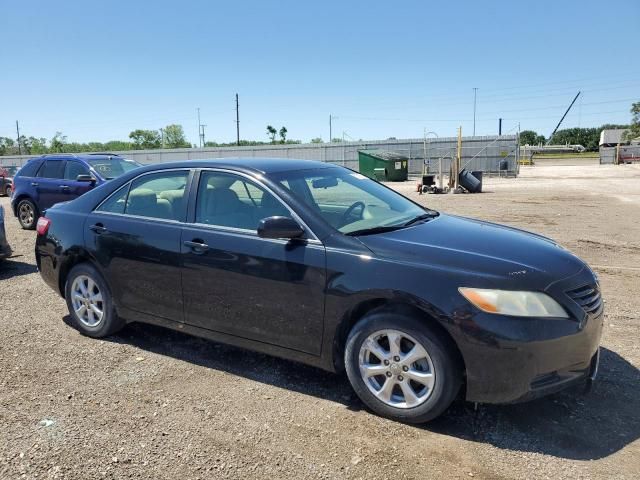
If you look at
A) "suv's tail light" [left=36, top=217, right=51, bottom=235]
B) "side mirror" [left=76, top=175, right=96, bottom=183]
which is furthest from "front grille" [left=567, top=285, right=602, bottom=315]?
"side mirror" [left=76, top=175, right=96, bottom=183]

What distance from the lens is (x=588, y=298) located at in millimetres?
3305

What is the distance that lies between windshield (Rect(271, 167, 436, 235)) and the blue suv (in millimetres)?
7818

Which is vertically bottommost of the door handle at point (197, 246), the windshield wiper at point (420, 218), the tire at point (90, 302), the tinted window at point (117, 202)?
the tire at point (90, 302)

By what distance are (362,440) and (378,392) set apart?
0.33 m

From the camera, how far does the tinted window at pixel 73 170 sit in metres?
11.2

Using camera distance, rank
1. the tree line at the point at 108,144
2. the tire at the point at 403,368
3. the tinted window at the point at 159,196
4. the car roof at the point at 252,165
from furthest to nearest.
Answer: the tree line at the point at 108,144, the tinted window at the point at 159,196, the car roof at the point at 252,165, the tire at the point at 403,368

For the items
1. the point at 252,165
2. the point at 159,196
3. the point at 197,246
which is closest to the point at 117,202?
the point at 159,196

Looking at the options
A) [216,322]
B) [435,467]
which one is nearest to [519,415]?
[435,467]

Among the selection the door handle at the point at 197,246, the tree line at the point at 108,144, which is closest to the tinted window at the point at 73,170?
the door handle at the point at 197,246

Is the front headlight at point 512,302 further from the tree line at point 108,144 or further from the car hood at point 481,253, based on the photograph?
the tree line at point 108,144

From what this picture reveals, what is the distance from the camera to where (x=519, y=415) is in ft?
11.3

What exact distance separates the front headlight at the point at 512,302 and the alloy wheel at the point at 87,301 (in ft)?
10.7

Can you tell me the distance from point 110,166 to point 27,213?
2.23 meters

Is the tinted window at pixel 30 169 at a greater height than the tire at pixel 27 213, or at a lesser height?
greater
